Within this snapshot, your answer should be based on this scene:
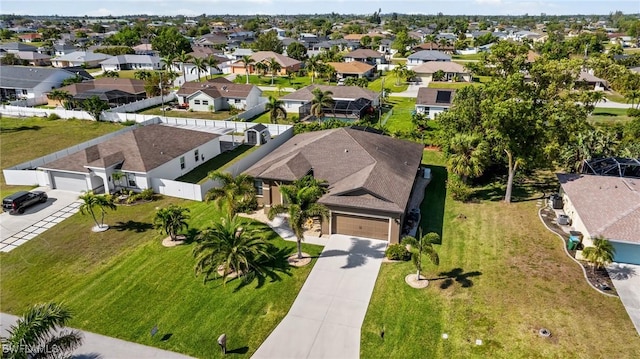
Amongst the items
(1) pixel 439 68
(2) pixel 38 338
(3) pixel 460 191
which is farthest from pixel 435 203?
(1) pixel 439 68

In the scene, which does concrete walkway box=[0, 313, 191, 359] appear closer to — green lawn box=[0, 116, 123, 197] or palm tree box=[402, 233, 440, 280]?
palm tree box=[402, 233, 440, 280]

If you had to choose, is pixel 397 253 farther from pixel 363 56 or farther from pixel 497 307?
pixel 363 56

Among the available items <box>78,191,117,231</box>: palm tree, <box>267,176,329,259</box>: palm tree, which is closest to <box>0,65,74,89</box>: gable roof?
<box>78,191,117,231</box>: palm tree

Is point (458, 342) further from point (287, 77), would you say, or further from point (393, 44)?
point (393, 44)

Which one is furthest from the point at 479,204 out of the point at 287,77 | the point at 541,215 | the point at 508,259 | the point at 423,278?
the point at 287,77

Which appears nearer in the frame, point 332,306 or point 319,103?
point 332,306
